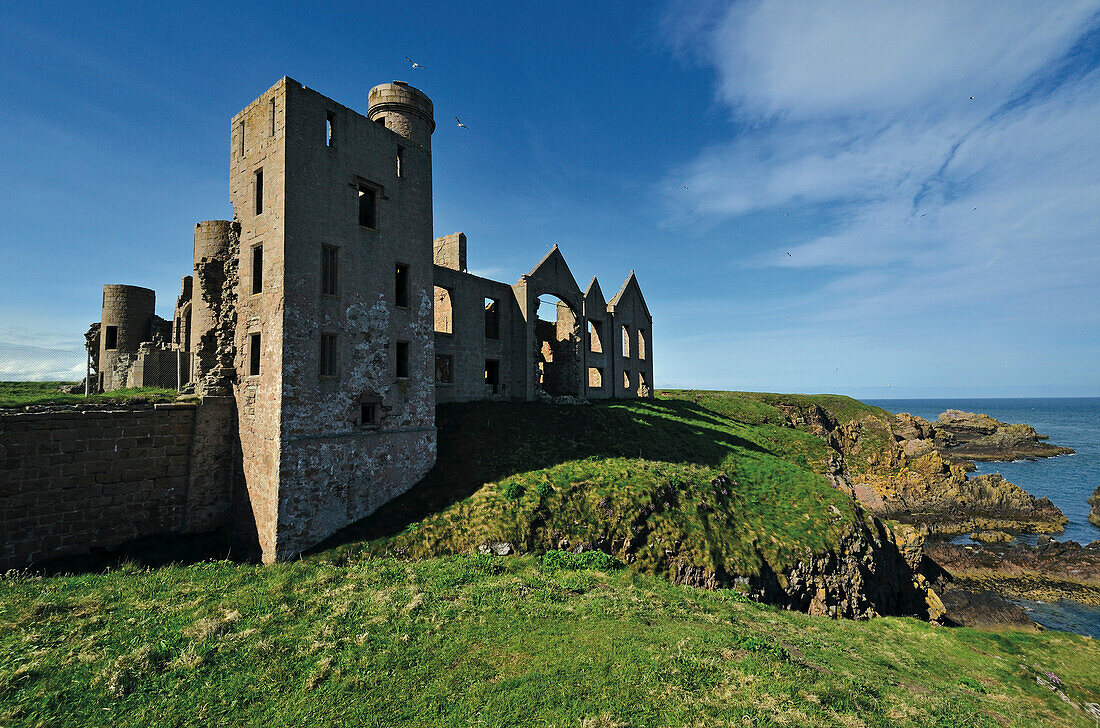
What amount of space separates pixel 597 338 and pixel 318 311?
28.2m

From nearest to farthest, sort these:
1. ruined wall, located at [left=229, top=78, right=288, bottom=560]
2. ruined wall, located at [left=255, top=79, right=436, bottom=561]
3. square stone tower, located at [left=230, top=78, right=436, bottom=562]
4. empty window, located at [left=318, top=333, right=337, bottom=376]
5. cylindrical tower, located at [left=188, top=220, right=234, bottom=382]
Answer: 1. ruined wall, located at [left=229, top=78, right=288, bottom=560]
2. square stone tower, located at [left=230, top=78, right=436, bottom=562]
3. ruined wall, located at [left=255, top=79, right=436, bottom=561]
4. empty window, located at [left=318, top=333, right=337, bottom=376]
5. cylindrical tower, located at [left=188, top=220, right=234, bottom=382]

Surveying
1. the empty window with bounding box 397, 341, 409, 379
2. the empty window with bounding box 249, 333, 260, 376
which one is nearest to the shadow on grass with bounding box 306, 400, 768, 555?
the empty window with bounding box 397, 341, 409, 379

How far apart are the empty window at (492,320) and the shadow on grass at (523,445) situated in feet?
16.9

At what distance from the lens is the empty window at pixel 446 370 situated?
1107 inches

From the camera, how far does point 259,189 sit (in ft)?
57.5

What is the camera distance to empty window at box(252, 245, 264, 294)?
17.3m

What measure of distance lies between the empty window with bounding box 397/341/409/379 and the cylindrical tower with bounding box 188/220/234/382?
689 cm

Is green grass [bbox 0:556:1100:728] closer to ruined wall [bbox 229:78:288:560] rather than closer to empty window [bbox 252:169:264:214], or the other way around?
ruined wall [bbox 229:78:288:560]

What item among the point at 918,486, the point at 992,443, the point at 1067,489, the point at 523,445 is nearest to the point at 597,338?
the point at 523,445

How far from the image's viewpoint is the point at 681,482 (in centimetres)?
2222

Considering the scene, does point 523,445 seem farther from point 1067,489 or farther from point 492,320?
point 1067,489

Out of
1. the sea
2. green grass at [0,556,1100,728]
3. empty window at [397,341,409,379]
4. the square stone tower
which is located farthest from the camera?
the sea

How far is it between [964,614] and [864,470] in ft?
109

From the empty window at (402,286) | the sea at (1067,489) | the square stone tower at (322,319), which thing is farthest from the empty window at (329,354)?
the sea at (1067,489)
